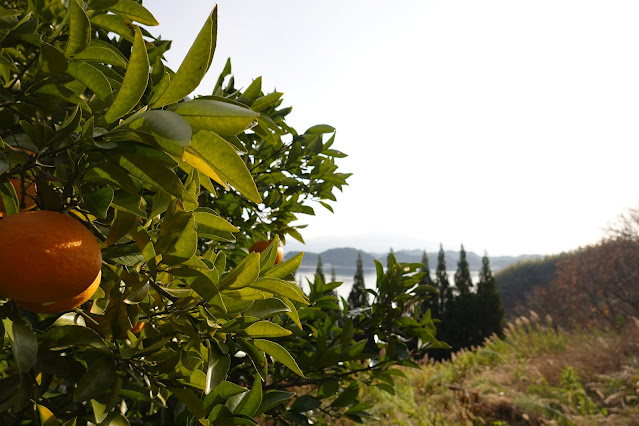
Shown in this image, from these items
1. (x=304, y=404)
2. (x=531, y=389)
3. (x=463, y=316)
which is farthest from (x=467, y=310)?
(x=304, y=404)

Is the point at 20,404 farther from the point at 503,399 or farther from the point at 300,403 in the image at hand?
the point at 503,399

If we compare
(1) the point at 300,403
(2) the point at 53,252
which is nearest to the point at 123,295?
(2) the point at 53,252

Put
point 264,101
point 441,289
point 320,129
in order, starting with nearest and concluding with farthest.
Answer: point 264,101
point 320,129
point 441,289

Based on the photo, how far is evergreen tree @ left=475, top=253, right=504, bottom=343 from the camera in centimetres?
2253

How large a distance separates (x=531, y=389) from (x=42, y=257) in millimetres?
8613

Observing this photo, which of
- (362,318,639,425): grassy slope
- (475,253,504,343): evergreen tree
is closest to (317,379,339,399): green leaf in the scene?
(362,318,639,425): grassy slope

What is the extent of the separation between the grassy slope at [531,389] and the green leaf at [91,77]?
533 cm

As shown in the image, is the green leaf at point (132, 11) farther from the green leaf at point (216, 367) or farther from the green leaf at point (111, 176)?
the green leaf at point (216, 367)

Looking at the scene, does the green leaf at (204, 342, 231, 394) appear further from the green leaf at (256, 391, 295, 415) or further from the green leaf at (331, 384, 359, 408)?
the green leaf at (331, 384, 359, 408)

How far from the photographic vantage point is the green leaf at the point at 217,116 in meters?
0.53

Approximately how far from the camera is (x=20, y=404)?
2.43 ft

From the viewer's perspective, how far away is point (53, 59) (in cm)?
67

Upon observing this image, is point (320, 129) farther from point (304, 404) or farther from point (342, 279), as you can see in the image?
point (342, 279)

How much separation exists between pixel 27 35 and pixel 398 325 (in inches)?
69.1
